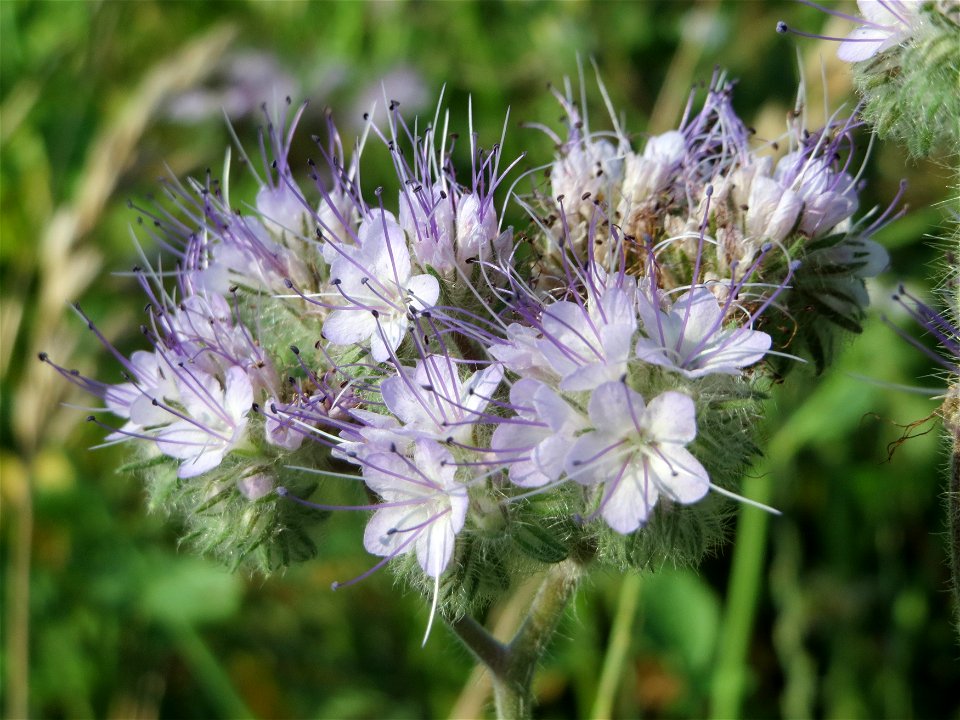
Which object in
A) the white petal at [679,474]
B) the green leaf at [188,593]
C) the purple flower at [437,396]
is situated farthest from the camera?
the green leaf at [188,593]

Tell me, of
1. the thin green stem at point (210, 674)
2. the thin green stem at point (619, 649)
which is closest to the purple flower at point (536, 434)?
the thin green stem at point (619, 649)

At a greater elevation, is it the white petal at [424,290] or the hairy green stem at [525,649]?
the white petal at [424,290]

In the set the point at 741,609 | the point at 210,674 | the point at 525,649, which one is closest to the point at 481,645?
the point at 525,649

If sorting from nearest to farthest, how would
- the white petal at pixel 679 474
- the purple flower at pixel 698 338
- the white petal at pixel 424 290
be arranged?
the white petal at pixel 679 474 < the purple flower at pixel 698 338 < the white petal at pixel 424 290

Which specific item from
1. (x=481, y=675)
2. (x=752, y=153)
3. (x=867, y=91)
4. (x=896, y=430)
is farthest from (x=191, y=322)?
(x=896, y=430)

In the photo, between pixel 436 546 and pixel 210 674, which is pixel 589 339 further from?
pixel 210 674

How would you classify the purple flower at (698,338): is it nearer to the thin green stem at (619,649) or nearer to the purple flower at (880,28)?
the purple flower at (880,28)
